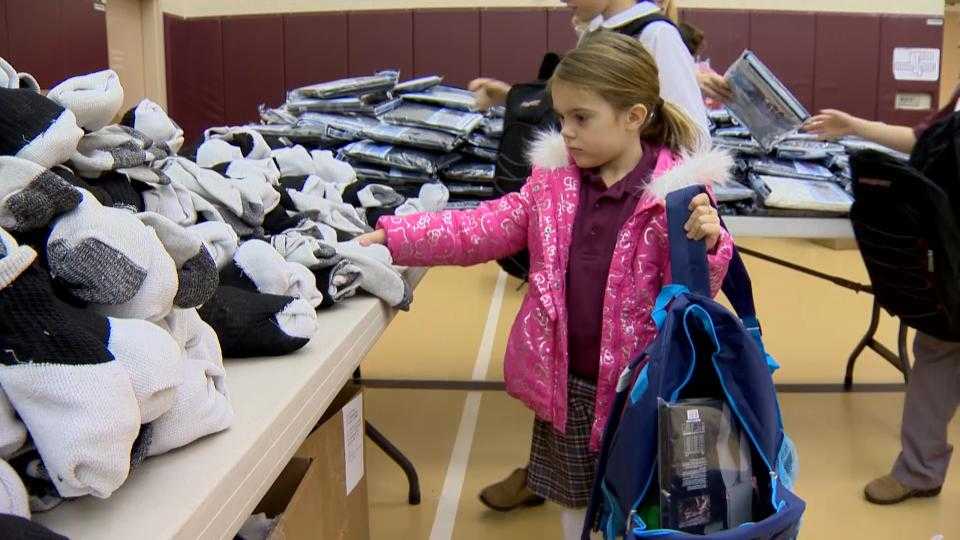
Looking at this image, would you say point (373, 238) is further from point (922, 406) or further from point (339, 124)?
point (922, 406)

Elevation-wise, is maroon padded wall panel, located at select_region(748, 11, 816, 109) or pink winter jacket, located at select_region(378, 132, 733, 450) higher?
maroon padded wall panel, located at select_region(748, 11, 816, 109)

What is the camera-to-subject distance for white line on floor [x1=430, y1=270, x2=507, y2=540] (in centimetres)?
241

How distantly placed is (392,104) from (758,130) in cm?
124

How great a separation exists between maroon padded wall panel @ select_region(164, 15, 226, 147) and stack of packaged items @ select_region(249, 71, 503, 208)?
4.36 metres

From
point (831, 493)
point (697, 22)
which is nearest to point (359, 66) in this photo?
point (697, 22)

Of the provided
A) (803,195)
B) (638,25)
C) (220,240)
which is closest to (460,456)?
(803,195)

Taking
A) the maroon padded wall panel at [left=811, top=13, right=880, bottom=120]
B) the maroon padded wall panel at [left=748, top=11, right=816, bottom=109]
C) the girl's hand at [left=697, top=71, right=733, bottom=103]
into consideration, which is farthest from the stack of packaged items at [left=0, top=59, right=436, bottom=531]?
the maroon padded wall panel at [left=811, top=13, right=880, bottom=120]

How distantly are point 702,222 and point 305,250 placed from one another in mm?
667

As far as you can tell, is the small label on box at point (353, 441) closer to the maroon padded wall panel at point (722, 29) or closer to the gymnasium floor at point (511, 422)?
the gymnasium floor at point (511, 422)

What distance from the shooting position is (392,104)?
10.3 feet

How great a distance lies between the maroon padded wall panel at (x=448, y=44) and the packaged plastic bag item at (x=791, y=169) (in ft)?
13.2

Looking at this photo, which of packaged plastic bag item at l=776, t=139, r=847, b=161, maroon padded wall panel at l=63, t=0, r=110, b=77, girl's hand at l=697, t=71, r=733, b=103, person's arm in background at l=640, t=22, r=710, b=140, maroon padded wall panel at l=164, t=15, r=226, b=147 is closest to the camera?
person's arm in background at l=640, t=22, r=710, b=140

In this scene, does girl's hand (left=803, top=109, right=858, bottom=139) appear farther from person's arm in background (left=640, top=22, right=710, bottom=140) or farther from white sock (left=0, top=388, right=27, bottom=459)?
white sock (left=0, top=388, right=27, bottom=459)

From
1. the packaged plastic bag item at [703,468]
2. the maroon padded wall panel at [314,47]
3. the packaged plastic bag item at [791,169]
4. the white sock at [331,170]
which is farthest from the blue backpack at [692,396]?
the maroon padded wall panel at [314,47]
